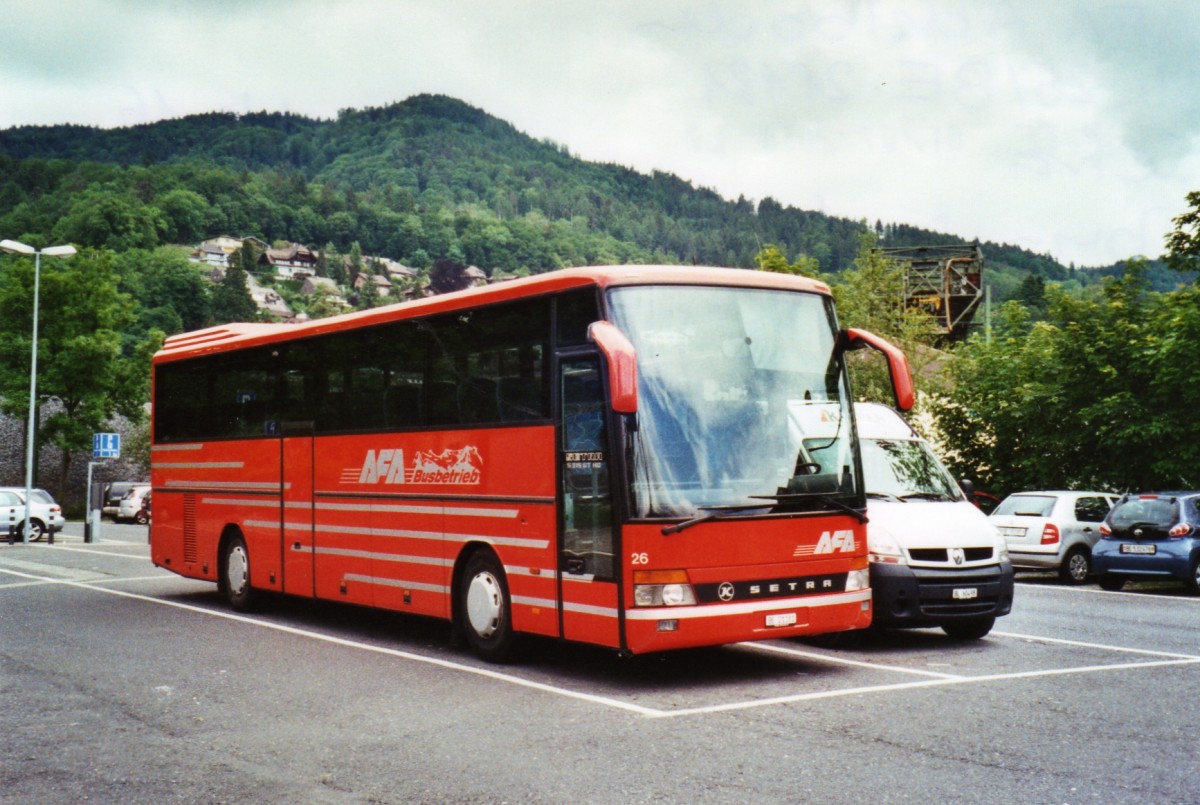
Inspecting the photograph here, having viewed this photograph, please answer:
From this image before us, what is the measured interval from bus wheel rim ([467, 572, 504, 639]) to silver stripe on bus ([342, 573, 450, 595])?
40cm

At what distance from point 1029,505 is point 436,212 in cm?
14215

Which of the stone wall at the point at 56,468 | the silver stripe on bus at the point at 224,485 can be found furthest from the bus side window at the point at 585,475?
the stone wall at the point at 56,468

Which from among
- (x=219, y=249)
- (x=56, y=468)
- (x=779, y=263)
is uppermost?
(x=219, y=249)

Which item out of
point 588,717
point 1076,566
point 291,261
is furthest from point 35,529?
point 291,261

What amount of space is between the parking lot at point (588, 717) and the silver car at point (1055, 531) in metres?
7.53

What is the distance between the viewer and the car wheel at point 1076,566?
21719 mm

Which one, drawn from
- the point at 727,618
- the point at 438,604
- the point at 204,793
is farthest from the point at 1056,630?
the point at 204,793

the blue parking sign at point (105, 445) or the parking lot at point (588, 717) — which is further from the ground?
the blue parking sign at point (105, 445)

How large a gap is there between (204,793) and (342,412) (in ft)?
23.8

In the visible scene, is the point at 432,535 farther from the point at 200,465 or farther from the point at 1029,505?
the point at 1029,505

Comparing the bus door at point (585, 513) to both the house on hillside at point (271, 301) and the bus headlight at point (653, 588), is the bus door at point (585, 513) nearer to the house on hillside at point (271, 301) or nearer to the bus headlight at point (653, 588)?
the bus headlight at point (653, 588)

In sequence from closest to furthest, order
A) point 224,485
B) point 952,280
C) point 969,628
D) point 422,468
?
Result: point 422,468
point 969,628
point 224,485
point 952,280

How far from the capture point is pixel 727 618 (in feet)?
31.4

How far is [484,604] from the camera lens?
1108 cm
